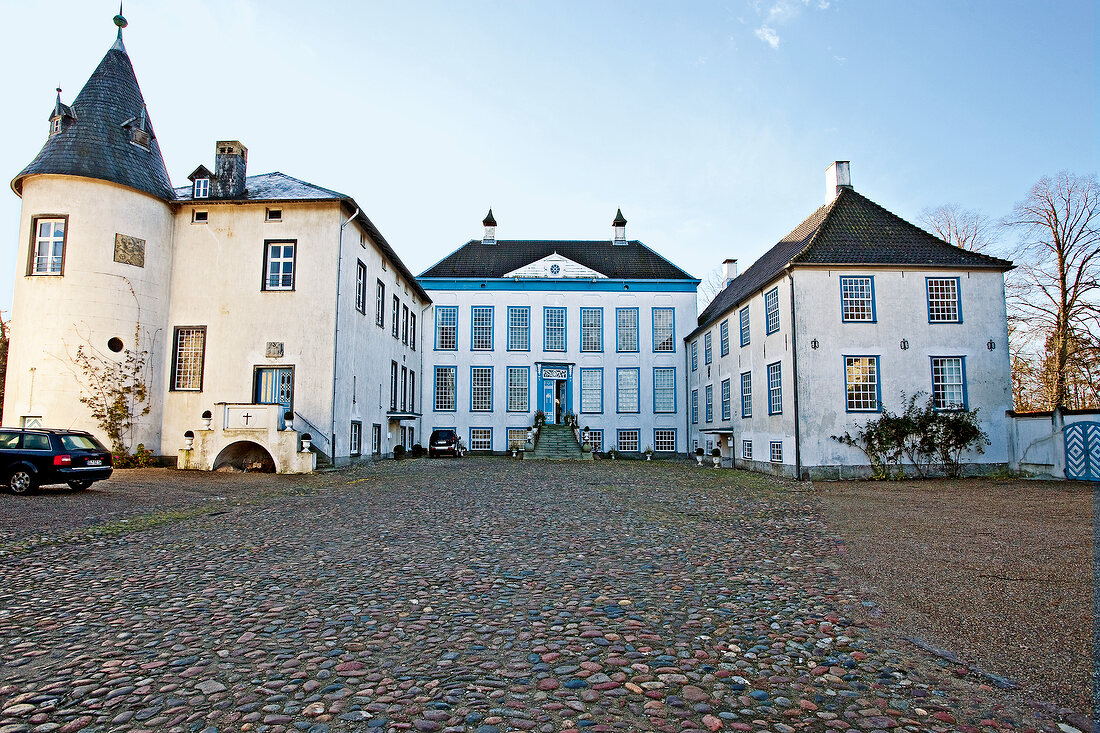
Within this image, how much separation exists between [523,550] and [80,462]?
10.6 meters

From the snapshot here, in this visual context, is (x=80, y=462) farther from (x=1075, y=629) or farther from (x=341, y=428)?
(x=1075, y=629)

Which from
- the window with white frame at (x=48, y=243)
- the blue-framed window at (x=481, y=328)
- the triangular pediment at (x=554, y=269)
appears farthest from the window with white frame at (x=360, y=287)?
the triangular pediment at (x=554, y=269)

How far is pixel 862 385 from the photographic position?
20641 mm

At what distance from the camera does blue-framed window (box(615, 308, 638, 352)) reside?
35625mm

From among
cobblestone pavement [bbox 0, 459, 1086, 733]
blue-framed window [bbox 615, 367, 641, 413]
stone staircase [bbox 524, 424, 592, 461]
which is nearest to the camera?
cobblestone pavement [bbox 0, 459, 1086, 733]

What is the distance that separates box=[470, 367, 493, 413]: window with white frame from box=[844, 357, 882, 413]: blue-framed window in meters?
19.2

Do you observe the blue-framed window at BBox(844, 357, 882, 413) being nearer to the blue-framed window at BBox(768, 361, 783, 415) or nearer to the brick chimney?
the blue-framed window at BBox(768, 361, 783, 415)

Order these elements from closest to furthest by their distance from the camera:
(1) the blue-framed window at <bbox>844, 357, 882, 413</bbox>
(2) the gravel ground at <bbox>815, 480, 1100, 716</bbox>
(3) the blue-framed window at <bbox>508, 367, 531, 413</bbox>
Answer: (2) the gravel ground at <bbox>815, 480, 1100, 716</bbox> < (1) the blue-framed window at <bbox>844, 357, 882, 413</bbox> < (3) the blue-framed window at <bbox>508, 367, 531, 413</bbox>

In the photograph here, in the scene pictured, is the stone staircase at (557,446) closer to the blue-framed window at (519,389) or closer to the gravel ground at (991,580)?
the blue-framed window at (519,389)

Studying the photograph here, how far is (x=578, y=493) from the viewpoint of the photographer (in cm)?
1449

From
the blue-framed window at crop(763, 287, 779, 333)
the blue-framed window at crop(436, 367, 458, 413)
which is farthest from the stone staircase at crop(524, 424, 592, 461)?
the blue-framed window at crop(763, 287, 779, 333)

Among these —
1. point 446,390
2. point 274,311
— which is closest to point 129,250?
point 274,311

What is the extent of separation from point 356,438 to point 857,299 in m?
17.2

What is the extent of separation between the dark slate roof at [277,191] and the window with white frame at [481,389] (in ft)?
48.9
